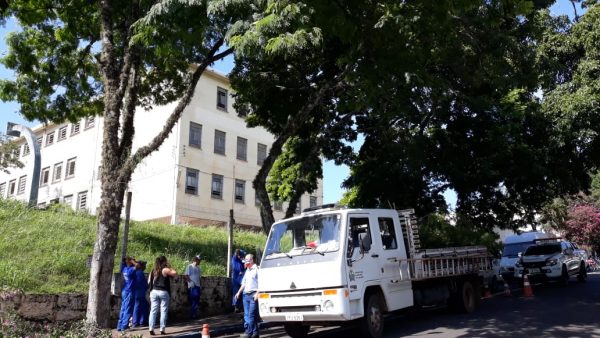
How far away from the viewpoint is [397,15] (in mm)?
9953

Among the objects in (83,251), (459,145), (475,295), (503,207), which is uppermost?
(459,145)

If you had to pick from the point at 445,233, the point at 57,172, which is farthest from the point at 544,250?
the point at 57,172

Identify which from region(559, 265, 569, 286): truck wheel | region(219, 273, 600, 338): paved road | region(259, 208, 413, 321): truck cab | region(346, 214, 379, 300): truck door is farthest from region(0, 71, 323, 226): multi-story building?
region(346, 214, 379, 300): truck door

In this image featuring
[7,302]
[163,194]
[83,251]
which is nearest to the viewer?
[7,302]

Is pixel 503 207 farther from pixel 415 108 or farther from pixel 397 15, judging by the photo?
pixel 397 15

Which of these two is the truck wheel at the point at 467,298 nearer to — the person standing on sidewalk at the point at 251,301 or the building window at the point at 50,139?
the person standing on sidewalk at the point at 251,301

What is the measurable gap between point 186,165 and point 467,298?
22.6m

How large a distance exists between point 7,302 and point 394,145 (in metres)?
12.2

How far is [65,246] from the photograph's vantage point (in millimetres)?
13891

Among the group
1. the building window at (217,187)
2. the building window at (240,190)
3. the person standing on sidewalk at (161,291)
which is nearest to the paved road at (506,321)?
the person standing on sidewalk at (161,291)

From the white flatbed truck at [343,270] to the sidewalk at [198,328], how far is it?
214cm

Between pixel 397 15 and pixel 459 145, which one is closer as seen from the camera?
pixel 397 15

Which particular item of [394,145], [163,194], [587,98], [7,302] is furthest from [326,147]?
[163,194]

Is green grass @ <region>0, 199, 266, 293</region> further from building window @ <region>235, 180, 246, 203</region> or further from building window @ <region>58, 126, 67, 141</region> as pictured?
building window @ <region>58, 126, 67, 141</region>
